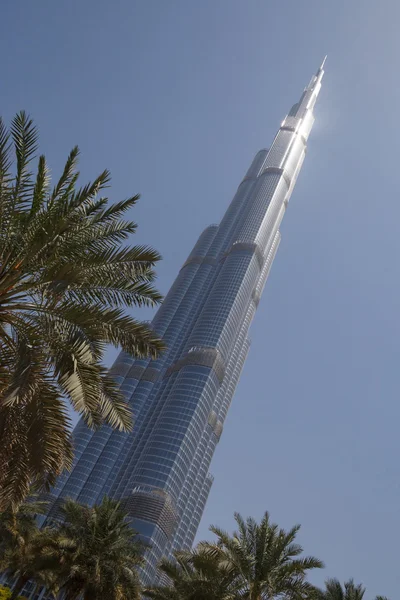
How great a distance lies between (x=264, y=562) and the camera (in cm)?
2325

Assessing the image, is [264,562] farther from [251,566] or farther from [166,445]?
→ [166,445]

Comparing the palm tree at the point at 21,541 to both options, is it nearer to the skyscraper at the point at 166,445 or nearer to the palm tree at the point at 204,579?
the palm tree at the point at 204,579

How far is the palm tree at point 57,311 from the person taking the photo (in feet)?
39.7

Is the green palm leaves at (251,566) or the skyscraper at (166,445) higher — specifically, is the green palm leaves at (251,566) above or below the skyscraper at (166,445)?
below

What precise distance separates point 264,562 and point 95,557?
9.08 m

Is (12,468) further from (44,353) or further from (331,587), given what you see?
(331,587)

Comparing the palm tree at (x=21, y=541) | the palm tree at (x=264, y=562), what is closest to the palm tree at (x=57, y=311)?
the palm tree at (x=264, y=562)

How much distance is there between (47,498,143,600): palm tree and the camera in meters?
26.4

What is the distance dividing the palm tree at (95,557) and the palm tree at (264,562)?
5750mm

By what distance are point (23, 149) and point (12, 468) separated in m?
7.92

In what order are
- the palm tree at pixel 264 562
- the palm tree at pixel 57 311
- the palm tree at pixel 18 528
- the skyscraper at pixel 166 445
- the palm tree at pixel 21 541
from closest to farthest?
the palm tree at pixel 57 311
the palm tree at pixel 264 562
the palm tree at pixel 21 541
the palm tree at pixel 18 528
the skyscraper at pixel 166 445

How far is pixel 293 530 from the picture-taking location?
2445cm

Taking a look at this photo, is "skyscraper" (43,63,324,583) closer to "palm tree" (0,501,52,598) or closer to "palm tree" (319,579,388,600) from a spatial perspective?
"palm tree" (0,501,52,598)

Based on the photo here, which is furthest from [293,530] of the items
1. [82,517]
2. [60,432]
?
[60,432]
